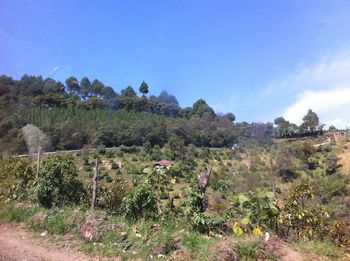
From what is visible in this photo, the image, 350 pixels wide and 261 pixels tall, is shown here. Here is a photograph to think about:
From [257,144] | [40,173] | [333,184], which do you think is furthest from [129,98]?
[40,173]

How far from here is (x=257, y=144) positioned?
62625mm

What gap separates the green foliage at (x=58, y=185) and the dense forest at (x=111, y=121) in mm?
33889

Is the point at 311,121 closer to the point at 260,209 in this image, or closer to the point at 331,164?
the point at 331,164

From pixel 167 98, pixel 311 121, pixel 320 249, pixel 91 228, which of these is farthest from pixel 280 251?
pixel 167 98

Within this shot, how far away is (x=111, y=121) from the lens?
65750 mm

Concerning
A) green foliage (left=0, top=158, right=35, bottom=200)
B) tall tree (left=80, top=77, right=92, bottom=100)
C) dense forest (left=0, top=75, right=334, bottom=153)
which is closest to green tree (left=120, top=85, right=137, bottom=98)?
dense forest (left=0, top=75, right=334, bottom=153)

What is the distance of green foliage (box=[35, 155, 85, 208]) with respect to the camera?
8.74 m

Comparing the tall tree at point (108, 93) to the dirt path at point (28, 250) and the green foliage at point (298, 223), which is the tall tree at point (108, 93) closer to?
the dirt path at point (28, 250)

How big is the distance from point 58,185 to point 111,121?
57.5 meters

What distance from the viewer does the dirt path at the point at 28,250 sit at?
21.2 feet

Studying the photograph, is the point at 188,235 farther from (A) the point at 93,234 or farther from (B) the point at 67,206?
(B) the point at 67,206

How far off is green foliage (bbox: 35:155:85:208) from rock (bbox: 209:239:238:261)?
4.08 m

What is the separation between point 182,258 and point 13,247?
3.14 metres

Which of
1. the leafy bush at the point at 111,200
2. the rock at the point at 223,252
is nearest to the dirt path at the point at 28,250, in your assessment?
the leafy bush at the point at 111,200
